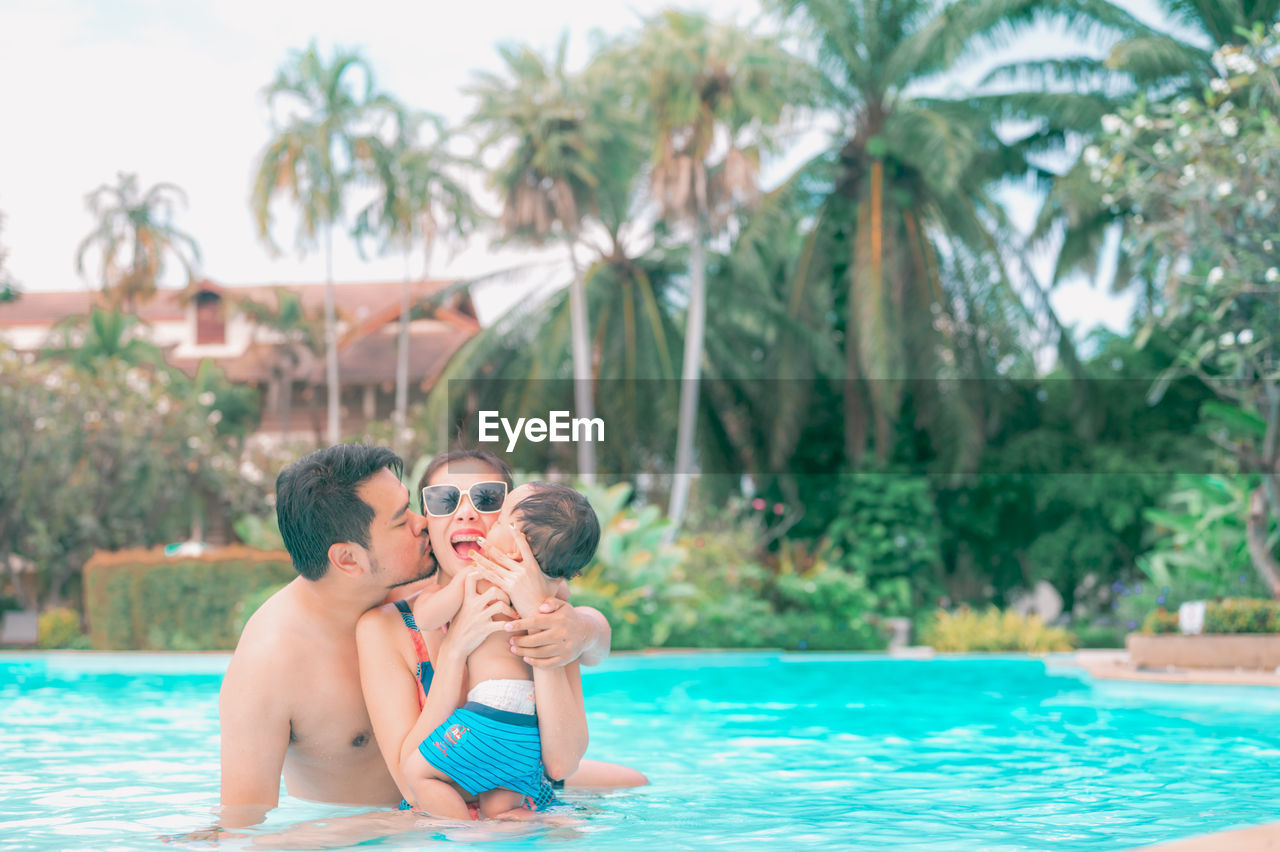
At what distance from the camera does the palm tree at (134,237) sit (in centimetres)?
3366

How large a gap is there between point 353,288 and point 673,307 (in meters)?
17.6

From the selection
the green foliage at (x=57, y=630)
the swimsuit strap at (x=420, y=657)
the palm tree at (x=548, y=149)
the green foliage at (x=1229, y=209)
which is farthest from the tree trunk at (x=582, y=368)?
the swimsuit strap at (x=420, y=657)

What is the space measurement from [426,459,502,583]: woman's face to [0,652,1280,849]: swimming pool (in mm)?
788

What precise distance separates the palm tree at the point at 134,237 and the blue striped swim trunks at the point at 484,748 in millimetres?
33169

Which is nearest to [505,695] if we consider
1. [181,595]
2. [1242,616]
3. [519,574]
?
[519,574]

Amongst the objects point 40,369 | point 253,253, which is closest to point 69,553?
point 40,369

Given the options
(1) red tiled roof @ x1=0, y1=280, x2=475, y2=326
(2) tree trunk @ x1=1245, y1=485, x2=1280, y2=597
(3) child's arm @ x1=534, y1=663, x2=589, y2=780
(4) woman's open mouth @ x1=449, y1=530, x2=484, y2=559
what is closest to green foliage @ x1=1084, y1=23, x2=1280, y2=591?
(2) tree trunk @ x1=1245, y1=485, x2=1280, y2=597

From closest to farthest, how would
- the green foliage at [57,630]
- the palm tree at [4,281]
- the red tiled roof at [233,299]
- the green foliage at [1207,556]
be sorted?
the green foliage at [1207,556], the green foliage at [57,630], the palm tree at [4,281], the red tiled roof at [233,299]

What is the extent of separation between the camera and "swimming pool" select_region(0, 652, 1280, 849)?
443 cm

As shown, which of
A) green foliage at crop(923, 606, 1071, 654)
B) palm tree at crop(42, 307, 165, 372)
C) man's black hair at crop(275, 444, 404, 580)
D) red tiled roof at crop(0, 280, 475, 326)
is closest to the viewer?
man's black hair at crop(275, 444, 404, 580)

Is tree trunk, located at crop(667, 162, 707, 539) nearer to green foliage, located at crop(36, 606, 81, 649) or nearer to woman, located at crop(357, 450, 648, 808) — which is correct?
green foliage, located at crop(36, 606, 81, 649)

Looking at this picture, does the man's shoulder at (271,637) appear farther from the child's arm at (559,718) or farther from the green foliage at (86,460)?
the green foliage at (86,460)

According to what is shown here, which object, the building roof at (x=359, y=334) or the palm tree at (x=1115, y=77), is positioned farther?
the building roof at (x=359, y=334)

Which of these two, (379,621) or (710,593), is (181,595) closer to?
(710,593)
